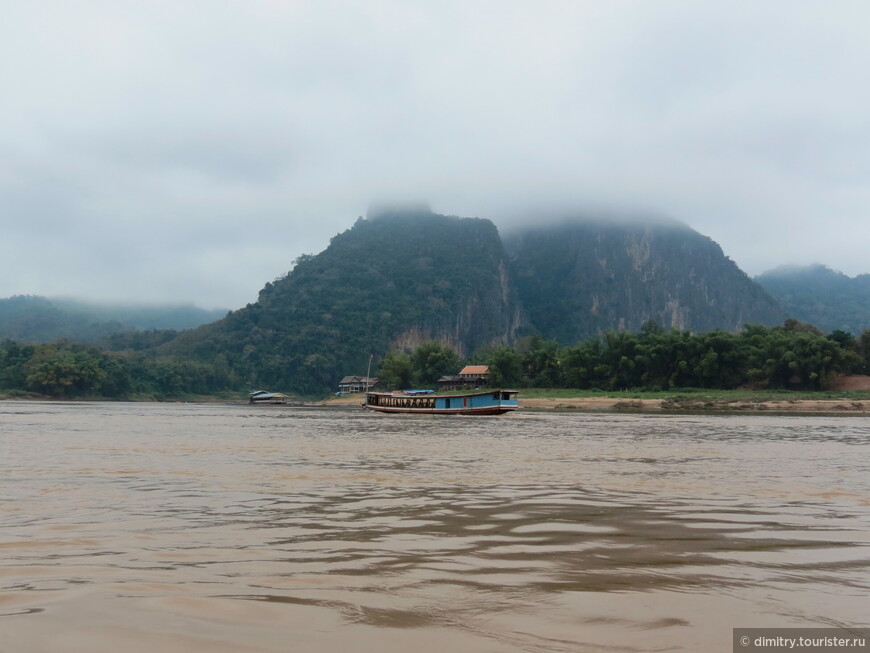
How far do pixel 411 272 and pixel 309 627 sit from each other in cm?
16365

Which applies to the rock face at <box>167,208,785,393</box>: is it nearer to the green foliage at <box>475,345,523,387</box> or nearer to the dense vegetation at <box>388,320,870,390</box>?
the green foliage at <box>475,345,523,387</box>

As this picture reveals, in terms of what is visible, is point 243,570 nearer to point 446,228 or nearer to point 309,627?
point 309,627

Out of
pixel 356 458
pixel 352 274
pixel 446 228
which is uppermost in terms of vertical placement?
pixel 446 228

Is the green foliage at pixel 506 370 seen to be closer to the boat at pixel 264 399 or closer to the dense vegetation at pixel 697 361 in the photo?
the dense vegetation at pixel 697 361

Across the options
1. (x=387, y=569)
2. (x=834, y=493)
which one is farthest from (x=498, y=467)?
(x=387, y=569)

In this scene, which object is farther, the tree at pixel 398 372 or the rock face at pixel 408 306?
the rock face at pixel 408 306

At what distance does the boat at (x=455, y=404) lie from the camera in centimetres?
4572

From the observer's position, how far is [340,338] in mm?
136000

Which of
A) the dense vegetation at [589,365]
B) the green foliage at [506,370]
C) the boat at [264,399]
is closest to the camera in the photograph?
the dense vegetation at [589,365]

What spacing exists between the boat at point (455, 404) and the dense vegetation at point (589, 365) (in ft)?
93.2

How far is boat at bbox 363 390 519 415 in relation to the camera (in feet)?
150

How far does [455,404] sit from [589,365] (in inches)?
1317

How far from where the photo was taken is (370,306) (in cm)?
14888

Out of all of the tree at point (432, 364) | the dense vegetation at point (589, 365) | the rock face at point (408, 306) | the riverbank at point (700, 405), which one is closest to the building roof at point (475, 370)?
the tree at point (432, 364)
